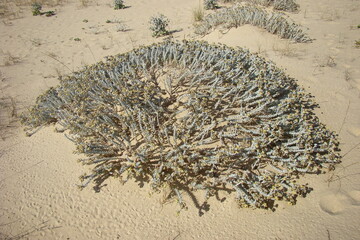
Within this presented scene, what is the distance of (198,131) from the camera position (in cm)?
310

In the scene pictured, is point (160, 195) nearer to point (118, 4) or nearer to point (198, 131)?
point (198, 131)

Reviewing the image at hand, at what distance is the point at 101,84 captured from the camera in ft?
12.4

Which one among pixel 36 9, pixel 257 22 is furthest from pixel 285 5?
pixel 36 9

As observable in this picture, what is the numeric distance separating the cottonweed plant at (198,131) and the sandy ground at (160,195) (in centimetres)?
18

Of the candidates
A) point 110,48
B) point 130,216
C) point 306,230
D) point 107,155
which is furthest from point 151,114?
point 110,48

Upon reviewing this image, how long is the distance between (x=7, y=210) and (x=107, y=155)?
127cm

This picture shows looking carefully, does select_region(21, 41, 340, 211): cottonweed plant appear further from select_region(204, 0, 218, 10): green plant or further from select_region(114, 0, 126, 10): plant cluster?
select_region(114, 0, 126, 10): plant cluster

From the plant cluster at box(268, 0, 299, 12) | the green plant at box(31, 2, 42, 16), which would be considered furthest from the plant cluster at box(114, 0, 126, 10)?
the plant cluster at box(268, 0, 299, 12)

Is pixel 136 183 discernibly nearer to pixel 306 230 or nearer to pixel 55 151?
pixel 55 151

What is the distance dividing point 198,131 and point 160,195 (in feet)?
3.27

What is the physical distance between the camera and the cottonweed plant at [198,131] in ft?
8.62

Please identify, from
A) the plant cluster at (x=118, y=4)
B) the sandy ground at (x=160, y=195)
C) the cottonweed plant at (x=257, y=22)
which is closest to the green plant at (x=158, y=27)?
the cottonweed plant at (x=257, y=22)

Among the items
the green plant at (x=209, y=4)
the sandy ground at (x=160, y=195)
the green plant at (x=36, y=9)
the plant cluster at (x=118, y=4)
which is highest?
the green plant at (x=209, y=4)

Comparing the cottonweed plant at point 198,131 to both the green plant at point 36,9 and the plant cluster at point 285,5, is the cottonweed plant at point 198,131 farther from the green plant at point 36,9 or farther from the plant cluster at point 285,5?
the green plant at point 36,9
